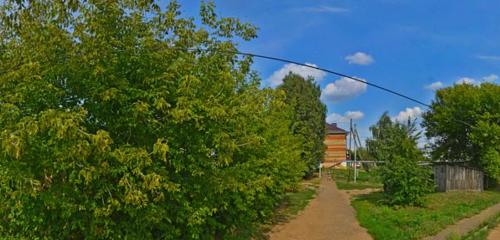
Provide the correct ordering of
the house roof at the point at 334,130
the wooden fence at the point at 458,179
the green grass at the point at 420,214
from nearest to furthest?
the green grass at the point at 420,214 → the wooden fence at the point at 458,179 → the house roof at the point at 334,130

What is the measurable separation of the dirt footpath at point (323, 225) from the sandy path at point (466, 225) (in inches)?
78.6

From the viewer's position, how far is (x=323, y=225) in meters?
17.2

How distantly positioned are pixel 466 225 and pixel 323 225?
425cm

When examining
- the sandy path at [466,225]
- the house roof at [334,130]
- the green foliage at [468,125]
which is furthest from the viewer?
the house roof at [334,130]

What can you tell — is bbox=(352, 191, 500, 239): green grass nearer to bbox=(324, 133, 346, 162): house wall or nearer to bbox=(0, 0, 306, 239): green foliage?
bbox=(0, 0, 306, 239): green foliage

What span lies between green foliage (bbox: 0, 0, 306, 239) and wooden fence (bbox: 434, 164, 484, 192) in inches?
837

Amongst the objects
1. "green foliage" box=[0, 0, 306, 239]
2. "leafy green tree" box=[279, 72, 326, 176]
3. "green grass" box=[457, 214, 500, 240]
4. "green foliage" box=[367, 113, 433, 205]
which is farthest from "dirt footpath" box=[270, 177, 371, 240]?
"leafy green tree" box=[279, 72, 326, 176]

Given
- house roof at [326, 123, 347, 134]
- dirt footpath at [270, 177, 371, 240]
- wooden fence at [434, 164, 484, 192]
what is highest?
house roof at [326, 123, 347, 134]

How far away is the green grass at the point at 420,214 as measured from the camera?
15.1 meters

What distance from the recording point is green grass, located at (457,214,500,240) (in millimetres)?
13491

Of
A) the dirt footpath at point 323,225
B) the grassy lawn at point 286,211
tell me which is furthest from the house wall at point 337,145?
the dirt footpath at point 323,225

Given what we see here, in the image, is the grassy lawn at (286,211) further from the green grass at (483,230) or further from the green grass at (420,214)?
the green grass at (483,230)

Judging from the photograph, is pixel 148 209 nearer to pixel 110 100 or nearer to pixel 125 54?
pixel 110 100

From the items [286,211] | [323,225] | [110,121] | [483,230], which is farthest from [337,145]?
[110,121]
